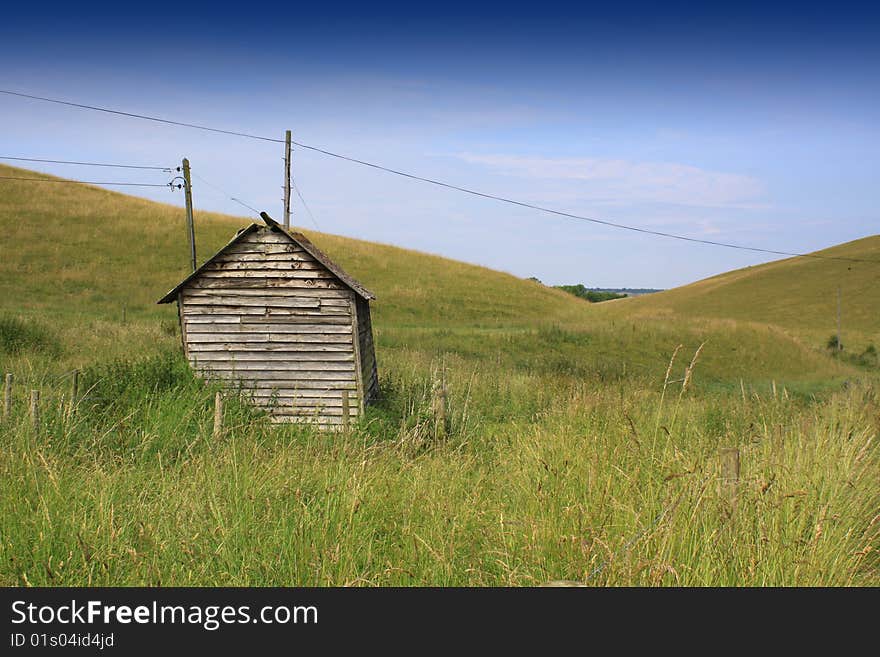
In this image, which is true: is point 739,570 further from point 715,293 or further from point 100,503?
point 715,293

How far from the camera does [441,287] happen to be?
57.5 metres

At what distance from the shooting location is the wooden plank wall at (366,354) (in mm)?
14500

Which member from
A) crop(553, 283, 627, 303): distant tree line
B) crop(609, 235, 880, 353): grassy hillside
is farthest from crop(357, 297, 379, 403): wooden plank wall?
crop(553, 283, 627, 303): distant tree line

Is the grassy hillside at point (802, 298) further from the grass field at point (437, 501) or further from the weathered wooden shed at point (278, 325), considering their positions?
the grass field at point (437, 501)

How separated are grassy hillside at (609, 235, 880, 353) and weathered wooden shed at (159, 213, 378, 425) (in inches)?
1629

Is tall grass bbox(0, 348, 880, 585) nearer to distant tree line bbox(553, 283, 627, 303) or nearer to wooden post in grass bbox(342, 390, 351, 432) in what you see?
wooden post in grass bbox(342, 390, 351, 432)

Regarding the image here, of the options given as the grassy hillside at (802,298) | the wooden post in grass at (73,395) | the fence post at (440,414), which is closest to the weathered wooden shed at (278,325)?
the fence post at (440,414)

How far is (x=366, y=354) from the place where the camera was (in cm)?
1520

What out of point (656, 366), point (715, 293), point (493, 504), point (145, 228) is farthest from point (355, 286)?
point (715, 293)

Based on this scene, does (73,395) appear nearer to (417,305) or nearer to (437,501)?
(437,501)

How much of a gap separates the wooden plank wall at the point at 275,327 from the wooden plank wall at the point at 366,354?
406 millimetres

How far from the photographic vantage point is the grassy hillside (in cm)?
6324

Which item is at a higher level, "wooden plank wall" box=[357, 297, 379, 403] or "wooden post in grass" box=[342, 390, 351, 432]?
"wooden plank wall" box=[357, 297, 379, 403]

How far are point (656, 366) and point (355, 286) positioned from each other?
80.6ft
